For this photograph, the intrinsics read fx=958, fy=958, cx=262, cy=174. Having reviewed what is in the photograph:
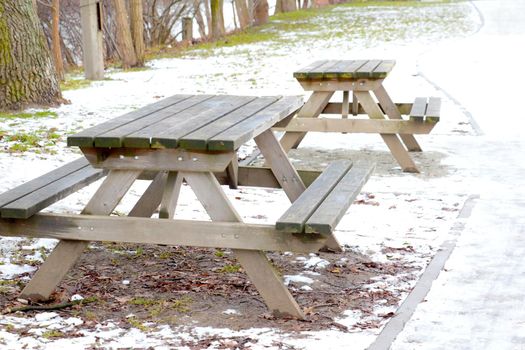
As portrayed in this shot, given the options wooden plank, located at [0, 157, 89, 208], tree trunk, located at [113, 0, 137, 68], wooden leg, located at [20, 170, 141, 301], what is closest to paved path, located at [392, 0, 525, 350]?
wooden leg, located at [20, 170, 141, 301]

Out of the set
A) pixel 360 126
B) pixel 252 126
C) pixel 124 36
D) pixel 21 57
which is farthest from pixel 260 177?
pixel 124 36

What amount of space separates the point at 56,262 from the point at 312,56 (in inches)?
602

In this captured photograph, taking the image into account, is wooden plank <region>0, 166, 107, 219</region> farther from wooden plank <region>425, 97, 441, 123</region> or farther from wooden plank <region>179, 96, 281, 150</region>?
wooden plank <region>425, 97, 441, 123</region>

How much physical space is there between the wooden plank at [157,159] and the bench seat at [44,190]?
1.16 feet

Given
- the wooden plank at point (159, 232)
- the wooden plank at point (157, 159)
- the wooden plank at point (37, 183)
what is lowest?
the wooden plank at point (159, 232)

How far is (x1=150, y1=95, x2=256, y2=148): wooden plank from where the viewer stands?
450 centimetres

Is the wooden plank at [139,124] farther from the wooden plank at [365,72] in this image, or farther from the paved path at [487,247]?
the wooden plank at [365,72]

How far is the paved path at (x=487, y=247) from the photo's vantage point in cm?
447

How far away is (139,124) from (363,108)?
405 cm

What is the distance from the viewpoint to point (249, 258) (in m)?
4.66

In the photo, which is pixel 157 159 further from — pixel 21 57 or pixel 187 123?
pixel 21 57

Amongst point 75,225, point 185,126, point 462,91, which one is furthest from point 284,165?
point 462,91

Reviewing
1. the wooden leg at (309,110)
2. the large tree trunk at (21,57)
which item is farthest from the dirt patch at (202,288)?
the large tree trunk at (21,57)

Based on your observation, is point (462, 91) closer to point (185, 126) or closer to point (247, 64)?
point (247, 64)
